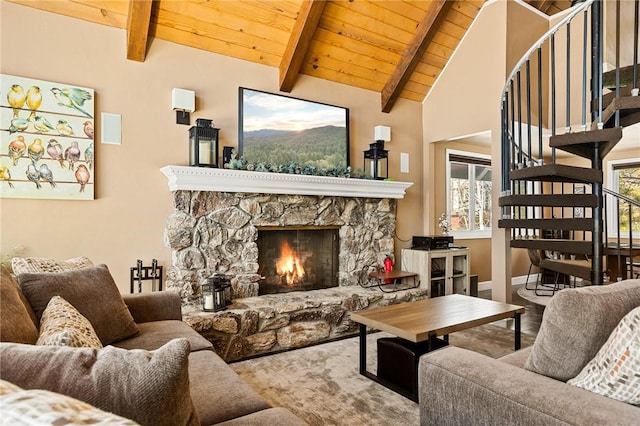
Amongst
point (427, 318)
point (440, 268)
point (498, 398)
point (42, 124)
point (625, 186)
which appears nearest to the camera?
point (498, 398)

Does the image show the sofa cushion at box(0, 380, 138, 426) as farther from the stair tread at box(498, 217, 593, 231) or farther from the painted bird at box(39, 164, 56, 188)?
the stair tread at box(498, 217, 593, 231)

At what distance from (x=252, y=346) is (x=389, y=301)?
5.21 feet

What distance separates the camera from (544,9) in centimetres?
532

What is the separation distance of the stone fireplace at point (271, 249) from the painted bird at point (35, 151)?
92 cm

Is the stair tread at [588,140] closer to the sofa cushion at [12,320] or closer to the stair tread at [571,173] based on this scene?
the stair tread at [571,173]

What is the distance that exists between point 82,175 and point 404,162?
3726 mm

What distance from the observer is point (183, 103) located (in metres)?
3.46

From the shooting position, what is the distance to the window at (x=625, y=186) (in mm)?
6461

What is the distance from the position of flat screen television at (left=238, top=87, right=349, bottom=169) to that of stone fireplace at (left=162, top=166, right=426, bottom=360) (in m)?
0.40

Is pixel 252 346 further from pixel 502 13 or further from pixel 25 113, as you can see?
pixel 502 13

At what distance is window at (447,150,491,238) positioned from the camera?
5.77m

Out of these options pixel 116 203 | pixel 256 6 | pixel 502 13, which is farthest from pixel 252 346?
pixel 502 13

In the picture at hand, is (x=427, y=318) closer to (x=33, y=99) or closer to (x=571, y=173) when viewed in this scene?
(x=571, y=173)

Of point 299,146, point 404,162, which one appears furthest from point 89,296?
point 404,162
